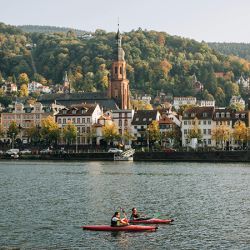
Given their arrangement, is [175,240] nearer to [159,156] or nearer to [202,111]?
[159,156]

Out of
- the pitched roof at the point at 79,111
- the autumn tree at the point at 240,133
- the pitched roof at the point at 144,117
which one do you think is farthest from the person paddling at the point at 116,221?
the pitched roof at the point at 79,111

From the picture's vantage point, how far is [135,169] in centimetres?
11775

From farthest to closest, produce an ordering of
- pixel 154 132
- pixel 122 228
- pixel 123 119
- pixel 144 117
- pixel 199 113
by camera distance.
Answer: pixel 123 119 → pixel 144 117 → pixel 199 113 → pixel 154 132 → pixel 122 228

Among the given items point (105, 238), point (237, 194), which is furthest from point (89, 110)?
point (105, 238)

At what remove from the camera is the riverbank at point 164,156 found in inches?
5300

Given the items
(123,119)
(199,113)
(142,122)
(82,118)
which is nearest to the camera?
(199,113)

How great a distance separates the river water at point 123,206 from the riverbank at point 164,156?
78.7 feet

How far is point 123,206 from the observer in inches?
2606

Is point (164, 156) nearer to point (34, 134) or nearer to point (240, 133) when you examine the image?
point (240, 133)

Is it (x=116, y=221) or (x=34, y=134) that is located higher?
(x=34, y=134)

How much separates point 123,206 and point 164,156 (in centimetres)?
7637

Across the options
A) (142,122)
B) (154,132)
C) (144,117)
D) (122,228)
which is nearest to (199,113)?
(154,132)

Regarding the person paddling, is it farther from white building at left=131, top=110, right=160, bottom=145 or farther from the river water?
white building at left=131, top=110, right=160, bottom=145

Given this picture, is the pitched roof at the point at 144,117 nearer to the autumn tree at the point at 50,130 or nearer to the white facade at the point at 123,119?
the white facade at the point at 123,119
